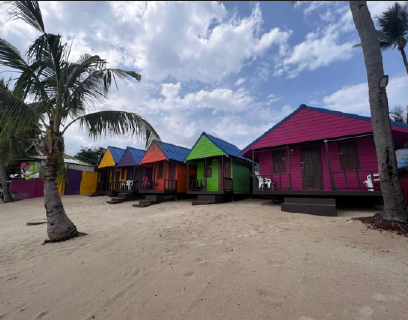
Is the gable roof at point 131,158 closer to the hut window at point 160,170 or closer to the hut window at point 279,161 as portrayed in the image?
the hut window at point 160,170

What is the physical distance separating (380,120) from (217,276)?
623cm

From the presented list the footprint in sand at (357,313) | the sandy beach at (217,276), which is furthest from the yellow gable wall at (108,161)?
the footprint in sand at (357,313)

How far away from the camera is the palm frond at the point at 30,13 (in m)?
4.96

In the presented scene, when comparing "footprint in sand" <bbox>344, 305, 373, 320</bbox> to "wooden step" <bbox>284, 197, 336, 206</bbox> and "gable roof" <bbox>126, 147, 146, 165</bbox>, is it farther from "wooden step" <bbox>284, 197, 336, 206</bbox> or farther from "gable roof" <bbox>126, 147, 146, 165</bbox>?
→ "gable roof" <bbox>126, 147, 146, 165</bbox>

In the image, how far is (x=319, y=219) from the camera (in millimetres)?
6113

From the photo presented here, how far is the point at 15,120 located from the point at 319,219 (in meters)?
9.59

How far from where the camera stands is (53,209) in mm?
5598

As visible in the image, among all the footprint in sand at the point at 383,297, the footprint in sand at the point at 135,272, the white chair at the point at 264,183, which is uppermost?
the white chair at the point at 264,183

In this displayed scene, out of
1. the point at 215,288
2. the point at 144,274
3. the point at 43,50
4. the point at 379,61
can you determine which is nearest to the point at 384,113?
the point at 379,61

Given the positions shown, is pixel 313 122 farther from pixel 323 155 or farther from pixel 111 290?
pixel 111 290

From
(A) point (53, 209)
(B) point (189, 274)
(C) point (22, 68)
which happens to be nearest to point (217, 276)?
→ (B) point (189, 274)

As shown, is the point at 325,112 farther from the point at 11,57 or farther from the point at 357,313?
the point at 11,57

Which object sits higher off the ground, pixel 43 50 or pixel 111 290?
pixel 43 50

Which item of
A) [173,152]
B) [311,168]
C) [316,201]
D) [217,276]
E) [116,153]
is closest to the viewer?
[217,276]
